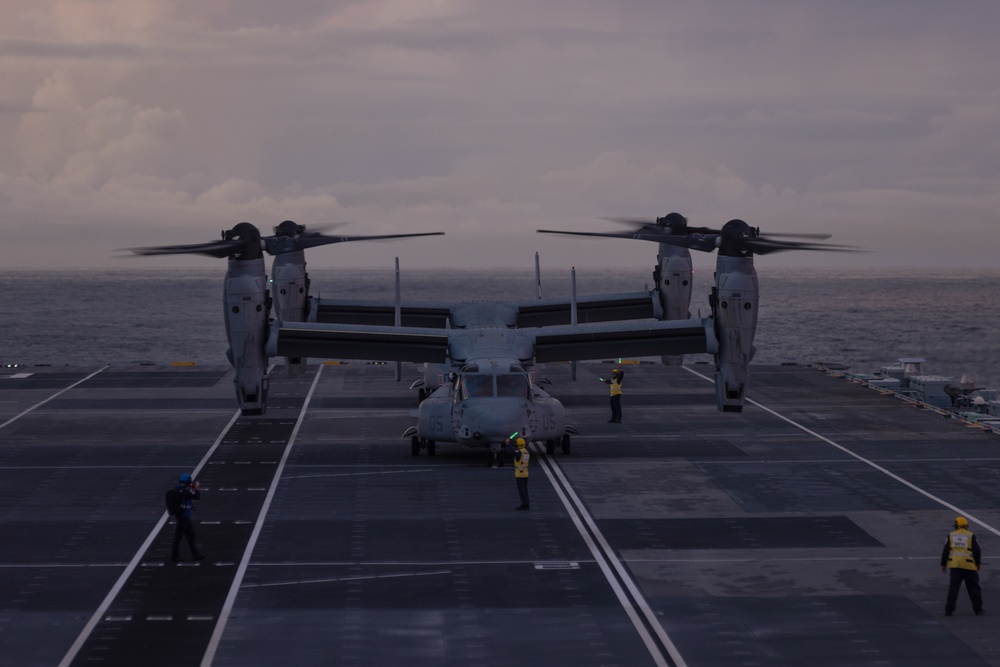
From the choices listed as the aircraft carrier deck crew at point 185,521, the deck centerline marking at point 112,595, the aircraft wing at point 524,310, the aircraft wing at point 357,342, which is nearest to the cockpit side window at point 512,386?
the aircraft wing at point 357,342

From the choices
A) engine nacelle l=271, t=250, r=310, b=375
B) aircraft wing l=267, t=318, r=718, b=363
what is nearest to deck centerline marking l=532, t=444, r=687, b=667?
aircraft wing l=267, t=318, r=718, b=363

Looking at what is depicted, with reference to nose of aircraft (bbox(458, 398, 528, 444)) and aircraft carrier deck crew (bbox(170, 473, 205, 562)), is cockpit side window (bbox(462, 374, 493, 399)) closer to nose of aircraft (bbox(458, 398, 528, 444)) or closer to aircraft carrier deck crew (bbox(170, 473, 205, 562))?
nose of aircraft (bbox(458, 398, 528, 444))

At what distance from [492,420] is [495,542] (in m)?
8.34

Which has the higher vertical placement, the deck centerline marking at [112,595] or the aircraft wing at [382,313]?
the aircraft wing at [382,313]

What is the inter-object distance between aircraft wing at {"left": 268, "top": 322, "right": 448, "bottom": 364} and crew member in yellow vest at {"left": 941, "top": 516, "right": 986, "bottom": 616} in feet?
71.2

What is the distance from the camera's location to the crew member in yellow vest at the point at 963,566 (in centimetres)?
2192

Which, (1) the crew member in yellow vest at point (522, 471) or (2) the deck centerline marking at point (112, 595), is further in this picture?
(1) the crew member in yellow vest at point (522, 471)

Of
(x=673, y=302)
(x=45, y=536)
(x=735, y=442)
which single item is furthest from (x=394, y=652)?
(x=673, y=302)

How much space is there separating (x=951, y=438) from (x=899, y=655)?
24.5 meters

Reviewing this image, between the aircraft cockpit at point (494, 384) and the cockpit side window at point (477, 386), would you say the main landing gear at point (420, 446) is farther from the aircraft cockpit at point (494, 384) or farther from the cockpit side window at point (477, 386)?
the cockpit side window at point (477, 386)

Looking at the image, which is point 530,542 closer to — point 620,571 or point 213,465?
point 620,571

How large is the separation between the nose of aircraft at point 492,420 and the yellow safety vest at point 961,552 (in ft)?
51.5

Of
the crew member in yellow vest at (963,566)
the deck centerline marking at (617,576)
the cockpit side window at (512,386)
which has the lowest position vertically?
the deck centerline marking at (617,576)

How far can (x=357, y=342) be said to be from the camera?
41125 millimetres
